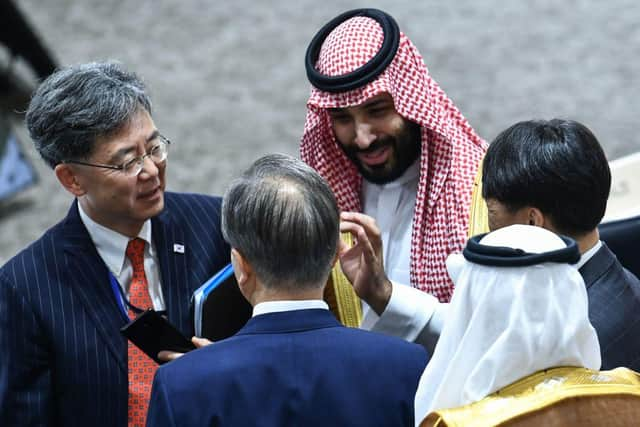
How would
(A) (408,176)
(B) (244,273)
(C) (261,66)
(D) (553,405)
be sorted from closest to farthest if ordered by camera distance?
1. (D) (553,405)
2. (B) (244,273)
3. (A) (408,176)
4. (C) (261,66)

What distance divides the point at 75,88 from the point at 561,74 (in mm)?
5683

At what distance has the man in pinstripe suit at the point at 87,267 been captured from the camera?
2.56 meters

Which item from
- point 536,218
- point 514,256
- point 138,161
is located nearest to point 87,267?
point 138,161

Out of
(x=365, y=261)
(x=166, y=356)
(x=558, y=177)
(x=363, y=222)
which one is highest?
(x=558, y=177)

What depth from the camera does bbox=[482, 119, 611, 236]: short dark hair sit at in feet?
7.43

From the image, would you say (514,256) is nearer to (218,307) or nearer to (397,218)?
(218,307)

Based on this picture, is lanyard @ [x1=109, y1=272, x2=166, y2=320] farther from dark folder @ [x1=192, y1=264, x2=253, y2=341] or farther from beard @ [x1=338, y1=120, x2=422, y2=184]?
beard @ [x1=338, y1=120, x2=422, y2=184]

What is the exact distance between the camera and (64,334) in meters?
2.58

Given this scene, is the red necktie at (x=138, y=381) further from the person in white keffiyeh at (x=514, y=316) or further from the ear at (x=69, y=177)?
the person in white keffiyeh at (x=514, y=316)

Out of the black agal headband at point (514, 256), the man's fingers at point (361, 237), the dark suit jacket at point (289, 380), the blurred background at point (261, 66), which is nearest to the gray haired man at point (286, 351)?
the dark suit jacket at point (289, 380)

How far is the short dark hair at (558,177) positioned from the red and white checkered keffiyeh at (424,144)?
2.01 ft

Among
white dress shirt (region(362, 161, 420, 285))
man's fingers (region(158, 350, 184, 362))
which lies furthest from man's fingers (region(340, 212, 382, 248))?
man's fingers (region(158, 350, 184, 362))

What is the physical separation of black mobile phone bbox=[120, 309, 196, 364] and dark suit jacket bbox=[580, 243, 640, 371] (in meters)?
0.98

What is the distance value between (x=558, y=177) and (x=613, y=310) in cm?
33
